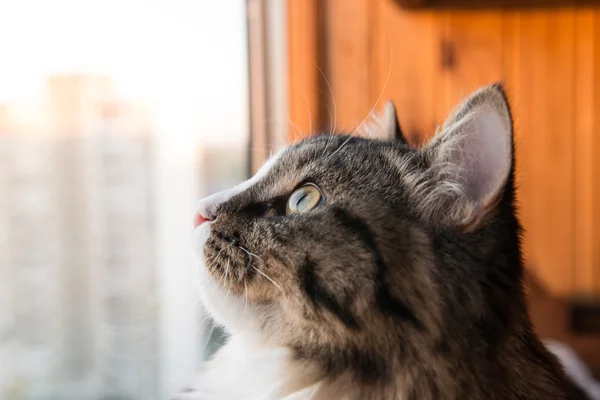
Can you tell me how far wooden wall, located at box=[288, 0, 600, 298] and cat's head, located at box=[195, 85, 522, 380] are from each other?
110 centimetres

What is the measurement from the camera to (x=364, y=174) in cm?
72

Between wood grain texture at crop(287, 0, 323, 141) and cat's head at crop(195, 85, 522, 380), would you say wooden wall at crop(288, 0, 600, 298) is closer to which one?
wood grain texture at crop(287, 0, 323, 141)

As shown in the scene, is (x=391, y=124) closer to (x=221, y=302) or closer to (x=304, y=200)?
(x=304, y=200)

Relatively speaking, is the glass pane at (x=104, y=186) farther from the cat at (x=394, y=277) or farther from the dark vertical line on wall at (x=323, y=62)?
the dark vertical line on wall at (x=323, y=62)

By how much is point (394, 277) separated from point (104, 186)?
25.0 inches

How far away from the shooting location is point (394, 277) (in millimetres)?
650

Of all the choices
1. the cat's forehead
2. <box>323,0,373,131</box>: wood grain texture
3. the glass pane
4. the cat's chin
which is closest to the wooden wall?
<box>323,0,373,131</box>: wood grain texture

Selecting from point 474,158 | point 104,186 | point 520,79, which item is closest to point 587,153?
point 520,79

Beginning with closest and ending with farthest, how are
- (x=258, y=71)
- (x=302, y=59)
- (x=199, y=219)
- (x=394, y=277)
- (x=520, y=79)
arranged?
(x=394, y=277) → (x=199, y=219) → (x=258, y=71) → (x=302, y=59) → (x=520, y=79)

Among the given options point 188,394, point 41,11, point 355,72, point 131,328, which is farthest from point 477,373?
point 355,72

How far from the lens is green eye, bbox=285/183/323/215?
0.71 metres

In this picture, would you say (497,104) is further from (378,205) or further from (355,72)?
(355,72)

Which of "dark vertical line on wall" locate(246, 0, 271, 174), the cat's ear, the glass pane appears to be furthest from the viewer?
"dark vertical line on wall" locate(246, 0, 271, 174)

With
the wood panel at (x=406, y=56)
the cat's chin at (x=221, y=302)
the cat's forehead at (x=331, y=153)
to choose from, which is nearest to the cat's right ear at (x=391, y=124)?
the cat's forehead at (x=331, y=153)
